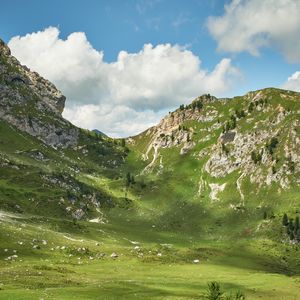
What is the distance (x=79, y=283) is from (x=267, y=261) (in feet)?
406

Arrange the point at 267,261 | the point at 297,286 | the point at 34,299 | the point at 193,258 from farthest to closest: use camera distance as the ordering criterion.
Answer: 1. the point at 267,261
2. the point at 193,258
3. the point at 297,286
4. the point at 34,299

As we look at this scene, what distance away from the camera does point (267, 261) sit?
185 m

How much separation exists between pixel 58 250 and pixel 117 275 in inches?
1680

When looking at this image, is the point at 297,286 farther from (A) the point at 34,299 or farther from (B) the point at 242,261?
(B) the point at 242,261

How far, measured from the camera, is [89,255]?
139125 millimetres

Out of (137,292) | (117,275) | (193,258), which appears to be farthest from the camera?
(193,258)

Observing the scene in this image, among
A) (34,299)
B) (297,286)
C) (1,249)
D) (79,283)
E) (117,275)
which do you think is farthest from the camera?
(1,249)

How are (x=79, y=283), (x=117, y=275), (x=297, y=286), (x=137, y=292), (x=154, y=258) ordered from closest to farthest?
(x=137, y=292)
(x=79, y=283)
(x=297, y=286)
(x=117, y=275)
(x=154, y=258)

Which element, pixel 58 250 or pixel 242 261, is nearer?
pixel 58 250

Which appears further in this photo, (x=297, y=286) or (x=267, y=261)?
(x=267, y=261)

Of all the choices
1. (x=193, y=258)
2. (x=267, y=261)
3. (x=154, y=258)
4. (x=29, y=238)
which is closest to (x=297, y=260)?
(x=267, y=261)

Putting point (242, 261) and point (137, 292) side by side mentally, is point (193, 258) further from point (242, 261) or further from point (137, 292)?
point (137, 292)

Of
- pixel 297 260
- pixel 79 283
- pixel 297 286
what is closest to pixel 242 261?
pixel 297 260

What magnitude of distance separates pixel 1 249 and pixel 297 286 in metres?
80.6
